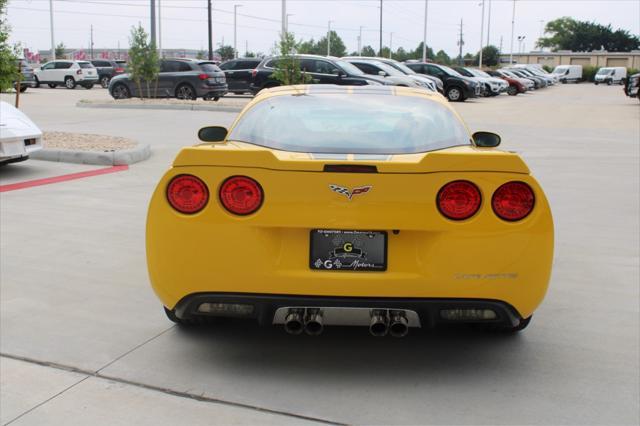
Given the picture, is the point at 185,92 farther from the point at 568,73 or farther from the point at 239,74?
the point at 568,73

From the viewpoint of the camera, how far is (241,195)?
3516 millimetres

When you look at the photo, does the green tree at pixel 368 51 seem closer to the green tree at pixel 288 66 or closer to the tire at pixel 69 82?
the tire at pixel 69 82

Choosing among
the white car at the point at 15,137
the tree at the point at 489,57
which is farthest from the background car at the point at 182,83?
the tree at the point at 489,57

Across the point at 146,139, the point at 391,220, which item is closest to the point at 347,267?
the point at 391,220

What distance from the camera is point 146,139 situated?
14.4m

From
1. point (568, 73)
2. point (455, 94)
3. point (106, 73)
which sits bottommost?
point (455, 94)

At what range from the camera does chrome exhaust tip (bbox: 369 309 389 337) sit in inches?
141

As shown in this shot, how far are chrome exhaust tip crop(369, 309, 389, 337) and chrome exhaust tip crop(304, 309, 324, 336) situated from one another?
251 mm

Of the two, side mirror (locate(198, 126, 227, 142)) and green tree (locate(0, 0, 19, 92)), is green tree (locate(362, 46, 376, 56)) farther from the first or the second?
side mirror (locate(198, 126, 227, 142))

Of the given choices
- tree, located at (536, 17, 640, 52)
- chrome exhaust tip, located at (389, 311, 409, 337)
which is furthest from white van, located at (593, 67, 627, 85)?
chrome exhaust tip, located at (389, 311, 409, 337)

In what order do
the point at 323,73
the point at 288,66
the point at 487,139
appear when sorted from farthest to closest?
1. the point at 323,73
2. the point at 288,66
3. the point at 487,139

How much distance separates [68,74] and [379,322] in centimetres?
3957

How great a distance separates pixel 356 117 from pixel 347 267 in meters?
1.28

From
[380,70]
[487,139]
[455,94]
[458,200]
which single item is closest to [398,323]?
[458,200]
